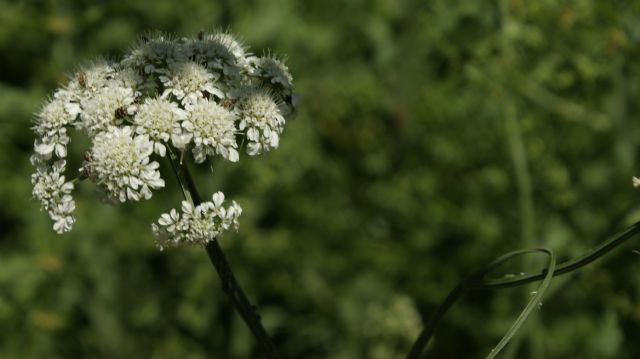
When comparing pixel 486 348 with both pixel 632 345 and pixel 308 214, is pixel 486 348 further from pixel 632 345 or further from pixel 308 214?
pixel 308 214

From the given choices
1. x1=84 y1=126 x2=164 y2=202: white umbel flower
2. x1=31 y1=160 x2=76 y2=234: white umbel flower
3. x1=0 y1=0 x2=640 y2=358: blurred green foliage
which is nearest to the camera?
→ x1=84 y1=126 x2=164 y2=202: white umbel flower

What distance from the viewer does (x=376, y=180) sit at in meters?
4.95

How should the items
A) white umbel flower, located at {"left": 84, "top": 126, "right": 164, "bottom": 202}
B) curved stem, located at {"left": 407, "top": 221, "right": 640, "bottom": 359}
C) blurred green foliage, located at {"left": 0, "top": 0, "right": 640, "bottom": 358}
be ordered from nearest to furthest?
1. curved stem, located at {"left": 407, "top": 221, "right": 640, "bottom": 359}
2. white umbel flower, located at {"left": 84, "top": 126, "right": 164, "bottom": 202}
3. blurred green foliage, located at {"left": 0, "top": 0, "right": 640, "bottom": 358}

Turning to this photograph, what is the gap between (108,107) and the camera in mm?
2162

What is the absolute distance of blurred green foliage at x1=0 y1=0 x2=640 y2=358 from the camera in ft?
12.8

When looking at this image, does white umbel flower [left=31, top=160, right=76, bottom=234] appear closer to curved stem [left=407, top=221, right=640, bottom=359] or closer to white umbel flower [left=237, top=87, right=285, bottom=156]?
white umbel flower [left=237, top=87, right=285, bottom=156]

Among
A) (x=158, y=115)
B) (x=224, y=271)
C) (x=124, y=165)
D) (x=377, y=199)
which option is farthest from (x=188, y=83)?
(x=377, y=199)

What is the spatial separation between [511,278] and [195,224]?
2.71ft

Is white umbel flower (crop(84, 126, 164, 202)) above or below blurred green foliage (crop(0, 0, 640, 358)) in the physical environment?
below

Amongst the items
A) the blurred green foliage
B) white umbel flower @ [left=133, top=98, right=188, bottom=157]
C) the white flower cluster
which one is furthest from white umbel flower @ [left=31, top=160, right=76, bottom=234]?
the blurred green foliage

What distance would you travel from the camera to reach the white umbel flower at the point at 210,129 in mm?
2131

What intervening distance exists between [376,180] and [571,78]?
138 cm

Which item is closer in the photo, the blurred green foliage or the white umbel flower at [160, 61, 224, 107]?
the white umbel flower at [160, 61, 224, 107]

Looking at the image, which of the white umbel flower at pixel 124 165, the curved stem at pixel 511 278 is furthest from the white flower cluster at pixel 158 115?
the curved stem at pixel 511 278
